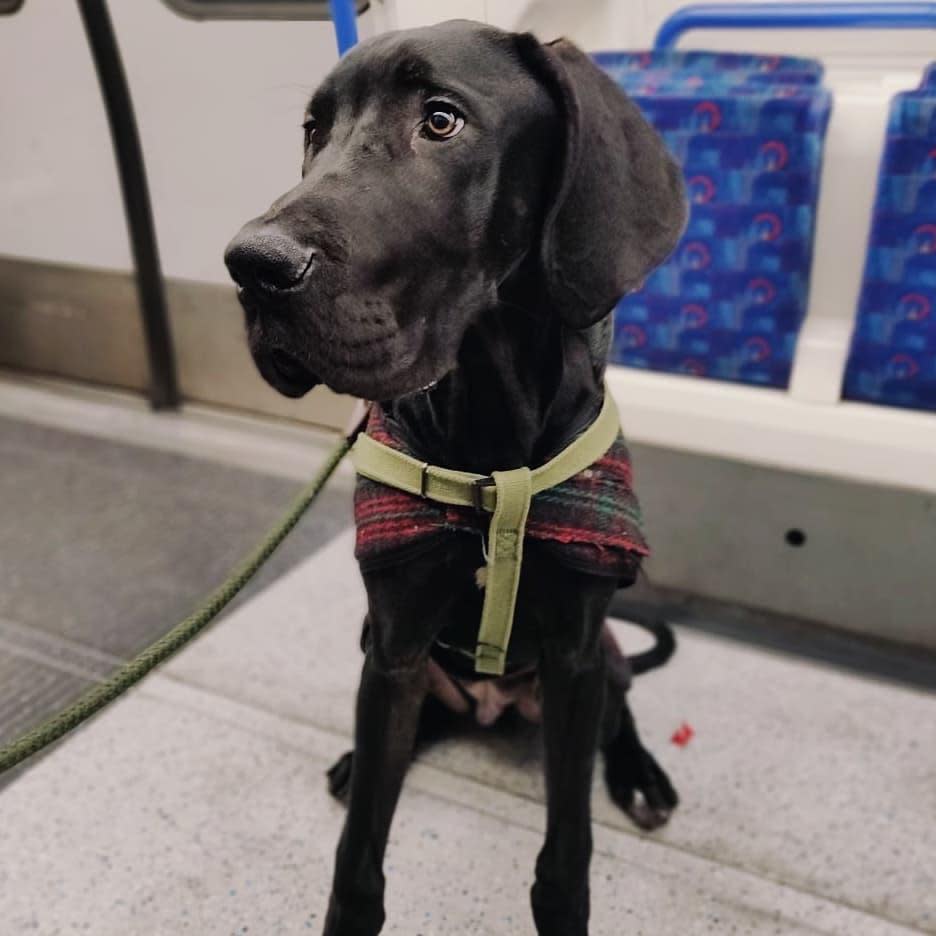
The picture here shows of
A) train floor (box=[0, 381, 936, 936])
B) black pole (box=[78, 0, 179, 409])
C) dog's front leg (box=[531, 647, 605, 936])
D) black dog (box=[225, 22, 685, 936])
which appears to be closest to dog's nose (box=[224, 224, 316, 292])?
black dog (box=[225, 22, 685, 936])

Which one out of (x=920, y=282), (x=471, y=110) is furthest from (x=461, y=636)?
(x=920, y=282)

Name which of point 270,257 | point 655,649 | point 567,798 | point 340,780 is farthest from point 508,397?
point 655,649

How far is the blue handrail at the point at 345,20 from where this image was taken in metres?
1.06

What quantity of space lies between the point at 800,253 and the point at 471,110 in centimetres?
90

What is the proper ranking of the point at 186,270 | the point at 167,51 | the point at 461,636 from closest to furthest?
the point at 461,636 < the point at 167,51 < the point at 186,270

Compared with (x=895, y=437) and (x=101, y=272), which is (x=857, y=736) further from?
(x=101, y=272)

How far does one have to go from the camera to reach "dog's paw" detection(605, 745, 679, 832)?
1394 millimetres

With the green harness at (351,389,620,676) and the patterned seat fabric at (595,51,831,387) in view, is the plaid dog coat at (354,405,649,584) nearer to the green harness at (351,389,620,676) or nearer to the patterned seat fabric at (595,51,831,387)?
the green harness at (351,389,620,676)

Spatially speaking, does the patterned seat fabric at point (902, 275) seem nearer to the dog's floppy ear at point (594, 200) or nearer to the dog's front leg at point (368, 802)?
the dog's floppy ear at point (594, 200)

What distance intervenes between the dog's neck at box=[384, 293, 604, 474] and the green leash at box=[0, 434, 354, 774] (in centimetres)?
16

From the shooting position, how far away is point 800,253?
1.57 metres

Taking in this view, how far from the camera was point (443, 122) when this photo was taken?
0.83 metres

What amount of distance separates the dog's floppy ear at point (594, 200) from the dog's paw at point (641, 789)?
0.78m

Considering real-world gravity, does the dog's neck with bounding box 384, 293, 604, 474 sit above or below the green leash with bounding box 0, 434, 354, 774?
above
